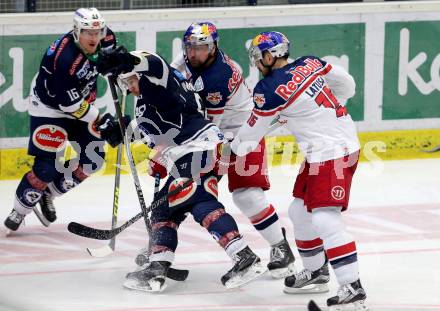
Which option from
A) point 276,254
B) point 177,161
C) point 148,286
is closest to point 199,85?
point 177,161

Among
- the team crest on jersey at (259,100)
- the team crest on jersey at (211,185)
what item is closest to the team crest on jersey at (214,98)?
the team crest on jersey at (211,185)

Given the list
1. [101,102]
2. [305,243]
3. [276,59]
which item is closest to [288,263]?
[305,243]

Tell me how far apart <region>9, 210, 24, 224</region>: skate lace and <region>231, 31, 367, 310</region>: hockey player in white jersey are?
1889 millimetres

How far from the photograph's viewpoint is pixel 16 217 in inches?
281

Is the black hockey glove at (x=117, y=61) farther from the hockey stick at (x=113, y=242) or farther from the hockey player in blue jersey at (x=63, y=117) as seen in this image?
the hockey player in blue jersey at (x=63, y=117)

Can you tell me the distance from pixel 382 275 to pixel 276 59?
1.31m

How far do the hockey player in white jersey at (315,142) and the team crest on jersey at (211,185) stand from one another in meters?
0.29

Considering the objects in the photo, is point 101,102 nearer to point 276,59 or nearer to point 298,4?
point 298,4

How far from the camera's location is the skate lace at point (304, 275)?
5914 mm

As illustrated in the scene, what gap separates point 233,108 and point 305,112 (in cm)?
83

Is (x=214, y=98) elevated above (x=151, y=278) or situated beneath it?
elevated above

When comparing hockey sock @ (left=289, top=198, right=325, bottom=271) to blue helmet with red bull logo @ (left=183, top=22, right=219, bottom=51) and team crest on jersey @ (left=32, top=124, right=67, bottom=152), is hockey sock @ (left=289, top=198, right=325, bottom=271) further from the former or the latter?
team crest on jersey @ (left=32, top=124, right=67, bottom=152)

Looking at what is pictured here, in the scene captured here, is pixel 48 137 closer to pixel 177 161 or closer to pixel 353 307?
pixel 177 161

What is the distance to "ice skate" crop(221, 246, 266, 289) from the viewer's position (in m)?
5.89
